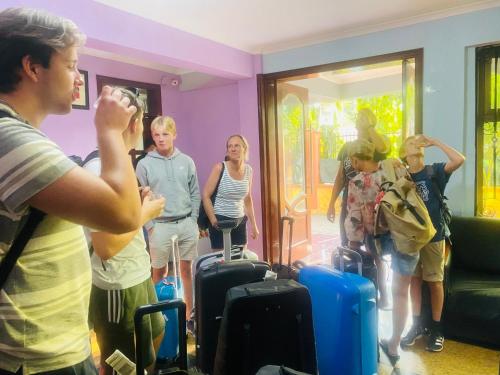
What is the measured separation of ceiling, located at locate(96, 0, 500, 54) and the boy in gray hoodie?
2.62ft

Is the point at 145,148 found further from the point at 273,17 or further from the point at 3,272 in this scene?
the point at 3,272

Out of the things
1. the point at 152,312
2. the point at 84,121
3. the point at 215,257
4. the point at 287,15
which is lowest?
the point at 215,257

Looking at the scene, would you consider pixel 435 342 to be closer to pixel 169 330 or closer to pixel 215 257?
pixel 215 257

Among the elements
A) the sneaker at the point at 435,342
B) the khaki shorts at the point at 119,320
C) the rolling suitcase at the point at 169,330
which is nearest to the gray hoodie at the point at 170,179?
the rolling suitcase at the point at 169,330

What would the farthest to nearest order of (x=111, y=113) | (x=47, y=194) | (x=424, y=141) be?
(x=424, y=141), (x=111, y=113), (x=47, y=194)

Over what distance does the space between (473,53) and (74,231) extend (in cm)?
309

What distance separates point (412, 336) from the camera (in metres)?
2.41

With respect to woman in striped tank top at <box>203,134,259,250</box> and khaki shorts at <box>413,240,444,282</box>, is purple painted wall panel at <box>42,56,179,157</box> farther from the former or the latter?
khaki shorts at <box>413,240,444,282</box>

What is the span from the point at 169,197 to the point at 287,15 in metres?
1.62

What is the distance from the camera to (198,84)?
14.1ft

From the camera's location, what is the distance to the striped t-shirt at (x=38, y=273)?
57 centimetres

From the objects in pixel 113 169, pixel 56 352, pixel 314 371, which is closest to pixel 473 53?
pixel 314 371

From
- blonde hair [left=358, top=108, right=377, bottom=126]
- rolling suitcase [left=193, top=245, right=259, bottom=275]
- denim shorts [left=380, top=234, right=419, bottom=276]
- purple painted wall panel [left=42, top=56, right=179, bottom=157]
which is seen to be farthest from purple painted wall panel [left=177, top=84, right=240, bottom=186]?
denim shorts [left=380, top=234, right=419, bottom=276]

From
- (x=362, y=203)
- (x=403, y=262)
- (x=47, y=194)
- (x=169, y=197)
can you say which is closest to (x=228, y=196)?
(x=169, y=197)
